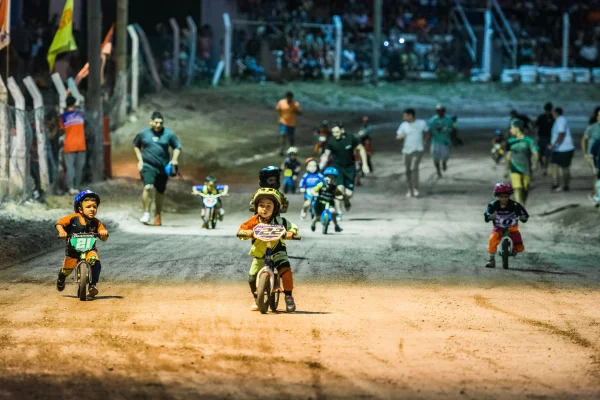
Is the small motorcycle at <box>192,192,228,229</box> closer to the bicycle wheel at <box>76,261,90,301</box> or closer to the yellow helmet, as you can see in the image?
the bicycle wheel at <box>76,261,90,301</box>

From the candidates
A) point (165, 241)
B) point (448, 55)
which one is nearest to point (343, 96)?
point (448, 55)

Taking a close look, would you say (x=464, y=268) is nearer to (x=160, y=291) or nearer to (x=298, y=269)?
(x=298, y=269)

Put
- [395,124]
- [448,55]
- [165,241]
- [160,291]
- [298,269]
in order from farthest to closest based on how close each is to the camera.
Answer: [448,55]
[395,124]
[165,241]
[298,269]
[160,291]

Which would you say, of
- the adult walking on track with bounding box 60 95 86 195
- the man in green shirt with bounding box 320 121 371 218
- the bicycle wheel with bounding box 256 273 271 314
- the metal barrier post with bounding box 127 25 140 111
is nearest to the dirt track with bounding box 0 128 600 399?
the bicycle wheel with bounding box 256 273 271 314

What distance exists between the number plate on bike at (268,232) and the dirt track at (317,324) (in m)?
0.74

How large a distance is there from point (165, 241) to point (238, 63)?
1043 inches

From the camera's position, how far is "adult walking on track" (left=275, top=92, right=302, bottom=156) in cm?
3192

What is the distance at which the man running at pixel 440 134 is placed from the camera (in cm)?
2978

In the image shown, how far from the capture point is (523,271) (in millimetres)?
15086

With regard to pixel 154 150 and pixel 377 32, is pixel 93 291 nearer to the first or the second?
pixel 154 150

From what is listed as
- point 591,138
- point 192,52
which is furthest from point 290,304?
point 192,52

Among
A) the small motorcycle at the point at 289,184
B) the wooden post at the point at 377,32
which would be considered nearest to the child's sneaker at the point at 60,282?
the small motorcycle at the point at 289,184

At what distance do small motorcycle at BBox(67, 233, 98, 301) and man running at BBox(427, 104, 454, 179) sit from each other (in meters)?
18.7

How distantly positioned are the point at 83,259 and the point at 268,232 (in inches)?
82.3
